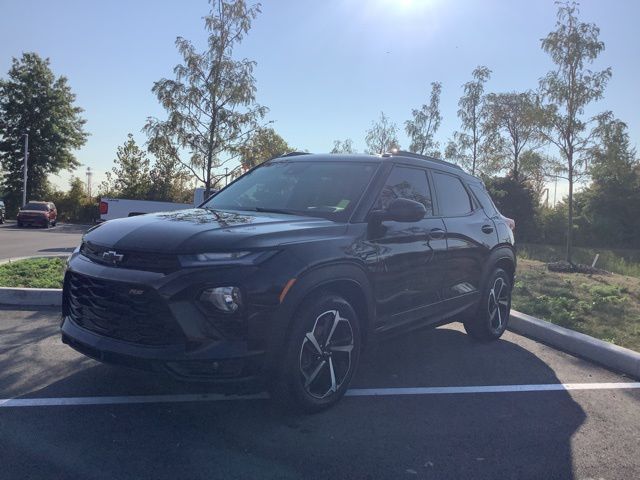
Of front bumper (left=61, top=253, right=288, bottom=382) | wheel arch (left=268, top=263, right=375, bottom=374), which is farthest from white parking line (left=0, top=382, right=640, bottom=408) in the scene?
front bumper (left=61, top=253, right=288, bottom=382)

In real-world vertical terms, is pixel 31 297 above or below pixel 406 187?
below

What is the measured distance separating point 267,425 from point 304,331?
0.68 m

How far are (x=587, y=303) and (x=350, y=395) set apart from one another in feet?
16.5

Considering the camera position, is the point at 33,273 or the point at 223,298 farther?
the point at 33,273

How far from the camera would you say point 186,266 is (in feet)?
11.1

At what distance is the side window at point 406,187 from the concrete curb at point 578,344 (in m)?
2.32

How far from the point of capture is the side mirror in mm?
4168

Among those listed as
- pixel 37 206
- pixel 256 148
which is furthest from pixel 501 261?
pixel 37 206

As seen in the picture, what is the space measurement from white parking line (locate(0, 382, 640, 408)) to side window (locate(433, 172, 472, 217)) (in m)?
1.66

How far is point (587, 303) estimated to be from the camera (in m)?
7.91

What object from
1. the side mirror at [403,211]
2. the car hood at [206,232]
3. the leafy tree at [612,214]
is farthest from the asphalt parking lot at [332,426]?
the leafy tree at [612,214]

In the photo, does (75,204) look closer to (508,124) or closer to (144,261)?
(508,124)

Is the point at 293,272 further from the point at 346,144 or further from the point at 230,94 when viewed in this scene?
the point at 346,144

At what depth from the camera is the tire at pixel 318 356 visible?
142 inches
